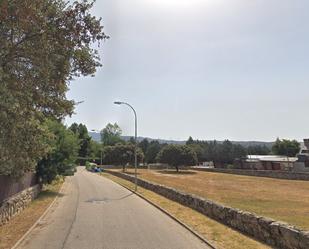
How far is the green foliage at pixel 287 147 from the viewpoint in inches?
4707

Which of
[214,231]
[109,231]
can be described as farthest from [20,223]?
[214,231]

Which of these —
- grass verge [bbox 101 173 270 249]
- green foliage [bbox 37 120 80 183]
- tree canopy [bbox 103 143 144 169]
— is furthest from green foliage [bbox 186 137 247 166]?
Result: grass verge [bbox 101 173 270 249]

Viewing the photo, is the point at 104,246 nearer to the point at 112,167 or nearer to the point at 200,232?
the point at 200,232

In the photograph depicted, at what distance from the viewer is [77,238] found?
14.4m

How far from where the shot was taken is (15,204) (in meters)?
20.9

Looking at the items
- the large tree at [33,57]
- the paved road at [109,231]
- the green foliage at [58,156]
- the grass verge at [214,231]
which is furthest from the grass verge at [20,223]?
the grass verge at [214,231]

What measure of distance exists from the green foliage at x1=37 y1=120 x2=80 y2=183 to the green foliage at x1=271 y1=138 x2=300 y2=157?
9622cm

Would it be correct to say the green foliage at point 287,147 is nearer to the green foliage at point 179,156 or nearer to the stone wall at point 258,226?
the green foliage at point 179,156

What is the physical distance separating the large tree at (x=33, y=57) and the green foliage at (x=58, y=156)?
18.9 metres

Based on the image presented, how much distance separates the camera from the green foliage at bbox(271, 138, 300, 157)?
11956 centimetres

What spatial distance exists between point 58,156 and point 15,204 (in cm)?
1267

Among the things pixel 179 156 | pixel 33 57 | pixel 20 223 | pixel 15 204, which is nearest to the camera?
pixel 33 57

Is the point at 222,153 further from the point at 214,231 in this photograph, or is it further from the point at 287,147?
the point at 214,231

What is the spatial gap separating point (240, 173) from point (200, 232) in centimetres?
5690
